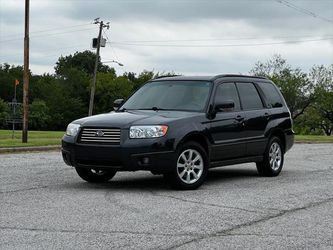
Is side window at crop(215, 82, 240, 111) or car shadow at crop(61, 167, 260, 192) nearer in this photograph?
car shadow at crop(61, 167, 260, 192)

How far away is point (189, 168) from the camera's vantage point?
878cm

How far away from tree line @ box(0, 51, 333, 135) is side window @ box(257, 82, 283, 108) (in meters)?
73.5

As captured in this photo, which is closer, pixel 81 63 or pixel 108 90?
pixel 108 90

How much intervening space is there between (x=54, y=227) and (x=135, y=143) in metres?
2.54

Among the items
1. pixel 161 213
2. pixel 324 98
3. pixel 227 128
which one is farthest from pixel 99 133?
pixel 324 98

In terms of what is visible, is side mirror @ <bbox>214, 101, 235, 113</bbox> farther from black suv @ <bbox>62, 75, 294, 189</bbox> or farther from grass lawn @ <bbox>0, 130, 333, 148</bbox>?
grass lawn @ <bbox>0, 130, 333, 148</bbox>

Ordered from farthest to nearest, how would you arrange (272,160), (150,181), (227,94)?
(272,160)
(227,94)
(150,181)

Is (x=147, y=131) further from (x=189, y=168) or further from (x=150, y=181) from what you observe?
(x=150, y=181)

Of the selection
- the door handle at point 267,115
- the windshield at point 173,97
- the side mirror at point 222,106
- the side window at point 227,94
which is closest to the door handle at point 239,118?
the side window at point 227,94

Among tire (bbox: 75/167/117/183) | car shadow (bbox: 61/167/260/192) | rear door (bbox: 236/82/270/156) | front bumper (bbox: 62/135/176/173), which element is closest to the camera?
front bumper (bbox: 62/135/176/173)

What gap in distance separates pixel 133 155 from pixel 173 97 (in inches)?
65.9

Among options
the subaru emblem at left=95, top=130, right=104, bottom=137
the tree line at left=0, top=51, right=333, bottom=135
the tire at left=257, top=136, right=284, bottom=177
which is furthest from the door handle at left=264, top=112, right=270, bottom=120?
the tree line at left=0, top=51, right=333, bottom=135

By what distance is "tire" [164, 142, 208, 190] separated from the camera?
28.1 ft

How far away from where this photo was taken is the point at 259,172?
10.9 m
